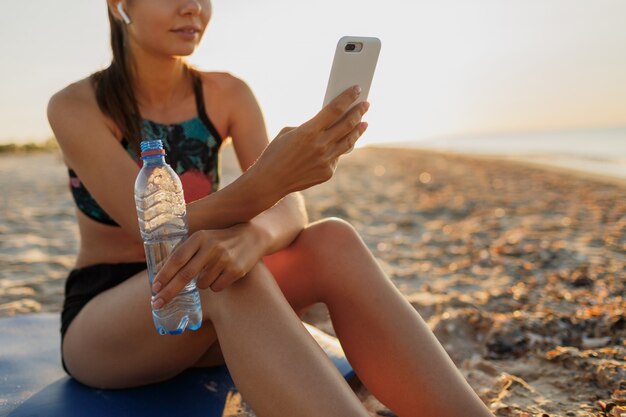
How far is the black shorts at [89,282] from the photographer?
219 centimetres

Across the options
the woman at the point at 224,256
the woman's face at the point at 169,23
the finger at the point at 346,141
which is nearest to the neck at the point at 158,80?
the woman at the point at 224,256

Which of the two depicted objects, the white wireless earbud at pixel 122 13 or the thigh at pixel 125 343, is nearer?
the thigh at pixel 125 343

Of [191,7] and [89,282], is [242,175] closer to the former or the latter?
[191,7]

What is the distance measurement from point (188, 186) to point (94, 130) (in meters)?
0.47

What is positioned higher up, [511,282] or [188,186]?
[188,186]

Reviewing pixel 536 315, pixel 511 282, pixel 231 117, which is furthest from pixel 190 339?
pixel 511 282

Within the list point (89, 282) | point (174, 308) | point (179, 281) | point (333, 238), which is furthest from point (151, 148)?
point (89, 282)

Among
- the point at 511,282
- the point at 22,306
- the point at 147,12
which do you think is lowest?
the point at 22,306

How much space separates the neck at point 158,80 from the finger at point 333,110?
39.8 inches

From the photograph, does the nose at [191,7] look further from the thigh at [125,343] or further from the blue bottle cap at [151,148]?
the thigh at [125,343]

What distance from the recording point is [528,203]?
7.88 m

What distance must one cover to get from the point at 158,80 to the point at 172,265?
1.08 m

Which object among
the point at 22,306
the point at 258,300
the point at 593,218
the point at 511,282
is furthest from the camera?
the point at 593,218

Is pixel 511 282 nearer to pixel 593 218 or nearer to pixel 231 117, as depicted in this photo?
pixel 231 117
